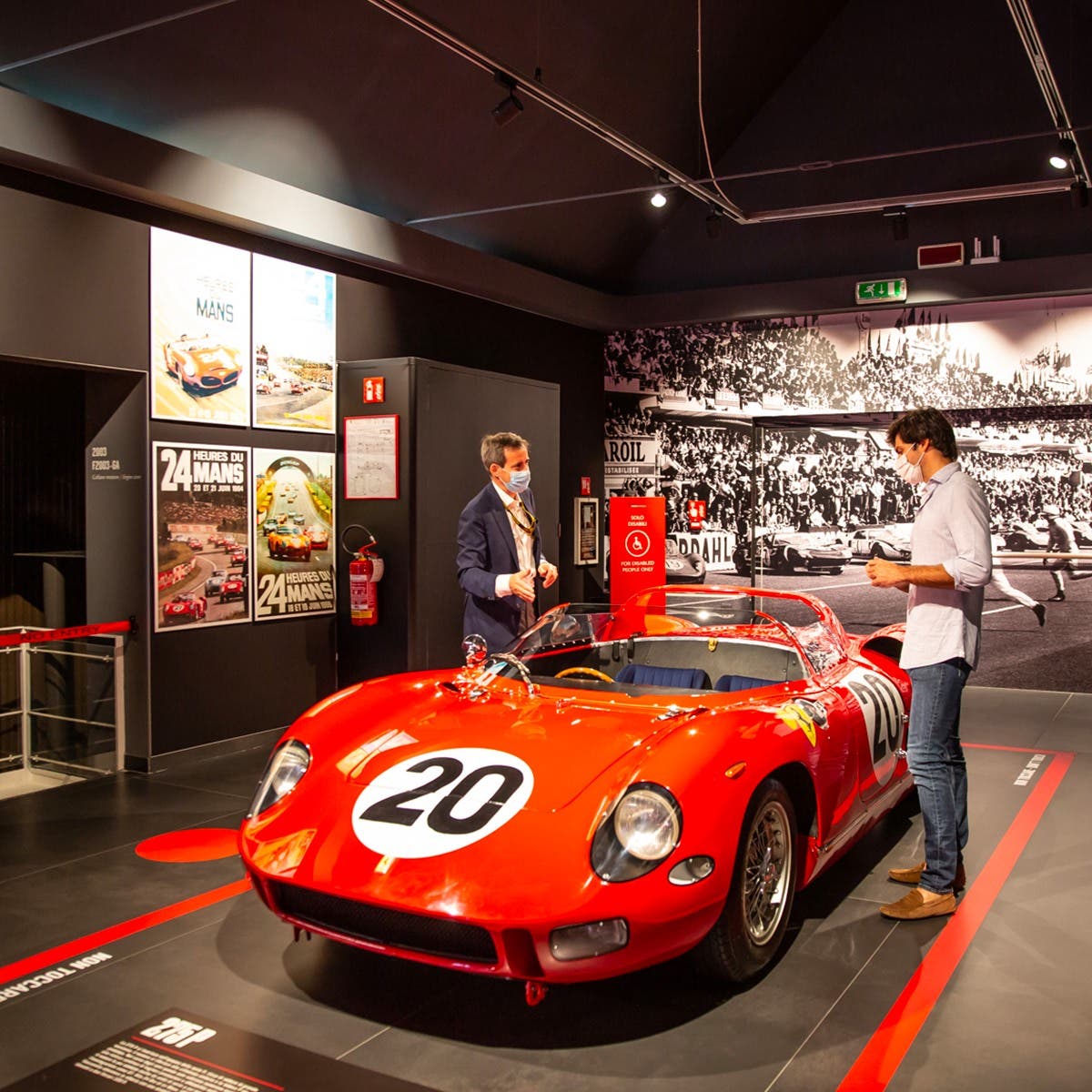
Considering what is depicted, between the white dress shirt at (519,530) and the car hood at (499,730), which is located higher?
the white dress shirt at (519,530)

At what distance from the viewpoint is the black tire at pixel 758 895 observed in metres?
2.83

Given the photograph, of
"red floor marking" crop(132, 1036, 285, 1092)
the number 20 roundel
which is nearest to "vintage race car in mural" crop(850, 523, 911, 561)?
the number 20 roundel

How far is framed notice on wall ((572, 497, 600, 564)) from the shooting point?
9836mm

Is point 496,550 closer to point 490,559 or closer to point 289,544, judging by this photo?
point 490,559

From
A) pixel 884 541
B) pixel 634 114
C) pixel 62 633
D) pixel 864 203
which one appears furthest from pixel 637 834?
pixel 884 541

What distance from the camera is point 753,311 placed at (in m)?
9.34

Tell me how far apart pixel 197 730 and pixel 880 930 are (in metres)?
3.97

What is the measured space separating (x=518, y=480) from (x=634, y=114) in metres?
4.53

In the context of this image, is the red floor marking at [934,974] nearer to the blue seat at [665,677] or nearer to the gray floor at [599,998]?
the gray floor at [599,998]

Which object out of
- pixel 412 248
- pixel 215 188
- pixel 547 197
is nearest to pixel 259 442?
pixel 215 188

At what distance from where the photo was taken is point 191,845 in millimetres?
4367

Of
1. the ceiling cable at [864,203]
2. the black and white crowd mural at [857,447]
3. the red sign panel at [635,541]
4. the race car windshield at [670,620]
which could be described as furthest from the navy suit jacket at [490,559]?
the black and white crowd mural at [857,447]

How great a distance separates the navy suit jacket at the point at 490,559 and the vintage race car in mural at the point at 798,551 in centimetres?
504

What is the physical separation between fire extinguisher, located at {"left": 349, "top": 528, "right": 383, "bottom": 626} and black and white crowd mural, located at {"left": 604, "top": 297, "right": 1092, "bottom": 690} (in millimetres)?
3972
